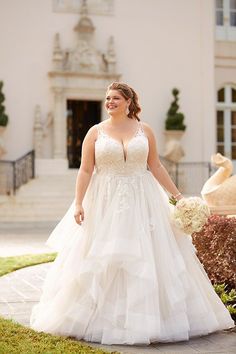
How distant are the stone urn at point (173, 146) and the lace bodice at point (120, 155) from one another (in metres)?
14.6

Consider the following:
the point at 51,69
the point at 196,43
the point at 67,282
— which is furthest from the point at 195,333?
the point at 196,43

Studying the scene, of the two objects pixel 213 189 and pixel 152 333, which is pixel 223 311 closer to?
pixel 152 333

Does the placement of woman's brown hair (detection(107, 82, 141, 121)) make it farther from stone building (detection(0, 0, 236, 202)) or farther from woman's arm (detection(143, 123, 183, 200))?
stone building (detection(0, 0, 236, 202))

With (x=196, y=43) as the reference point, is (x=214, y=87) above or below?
below

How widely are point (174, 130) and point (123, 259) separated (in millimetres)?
15449

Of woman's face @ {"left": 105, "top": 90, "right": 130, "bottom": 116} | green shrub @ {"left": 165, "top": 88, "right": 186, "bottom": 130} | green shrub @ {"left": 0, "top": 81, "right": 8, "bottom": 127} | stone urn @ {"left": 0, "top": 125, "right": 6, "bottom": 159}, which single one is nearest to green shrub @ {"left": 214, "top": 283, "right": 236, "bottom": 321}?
woman's face @ {"left": 105, "top": 90, "right": 130, "bottom": 116}

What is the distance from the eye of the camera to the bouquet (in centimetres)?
424

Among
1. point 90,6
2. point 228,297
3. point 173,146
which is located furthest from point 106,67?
point 228,297

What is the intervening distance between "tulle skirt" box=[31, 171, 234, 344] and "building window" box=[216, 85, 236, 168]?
55.6 feet

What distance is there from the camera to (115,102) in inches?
174

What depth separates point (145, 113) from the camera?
19.7 meters

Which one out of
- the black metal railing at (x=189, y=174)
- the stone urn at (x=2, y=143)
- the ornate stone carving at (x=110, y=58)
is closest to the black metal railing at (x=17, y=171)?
the stone urn at (x=2, y=143)

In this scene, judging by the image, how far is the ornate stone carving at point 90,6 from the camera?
19125mm

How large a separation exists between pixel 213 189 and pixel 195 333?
477 cm
